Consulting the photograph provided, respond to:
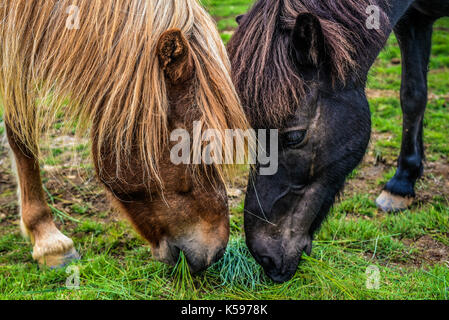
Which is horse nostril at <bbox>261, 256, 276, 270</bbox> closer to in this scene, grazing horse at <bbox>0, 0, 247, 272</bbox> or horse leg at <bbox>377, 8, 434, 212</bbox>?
grazing horse at <bbox>0, 0, 247, 272</bbox>

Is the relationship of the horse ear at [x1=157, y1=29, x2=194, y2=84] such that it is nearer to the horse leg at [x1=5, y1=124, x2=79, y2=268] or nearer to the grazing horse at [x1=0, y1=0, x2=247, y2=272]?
the grazing horse at [x1=0, y1=0, x2=247, y2=272]

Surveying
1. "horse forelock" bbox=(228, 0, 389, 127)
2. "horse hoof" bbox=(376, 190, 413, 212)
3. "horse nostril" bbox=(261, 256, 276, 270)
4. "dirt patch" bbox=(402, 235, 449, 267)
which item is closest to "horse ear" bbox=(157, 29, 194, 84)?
"horse forelock" bbox=(228, 0, 389, 127)

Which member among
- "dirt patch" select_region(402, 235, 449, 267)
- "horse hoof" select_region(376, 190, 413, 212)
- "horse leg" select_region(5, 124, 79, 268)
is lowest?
"dirt patch" select_region(402, 235, 449, 267)

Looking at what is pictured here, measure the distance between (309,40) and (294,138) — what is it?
574mm

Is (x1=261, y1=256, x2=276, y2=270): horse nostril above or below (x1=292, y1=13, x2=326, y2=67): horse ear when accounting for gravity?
below

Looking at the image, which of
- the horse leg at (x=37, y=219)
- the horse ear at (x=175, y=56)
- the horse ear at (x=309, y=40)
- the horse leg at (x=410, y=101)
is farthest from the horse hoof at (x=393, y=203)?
the horse leg at (x=37, y=219)

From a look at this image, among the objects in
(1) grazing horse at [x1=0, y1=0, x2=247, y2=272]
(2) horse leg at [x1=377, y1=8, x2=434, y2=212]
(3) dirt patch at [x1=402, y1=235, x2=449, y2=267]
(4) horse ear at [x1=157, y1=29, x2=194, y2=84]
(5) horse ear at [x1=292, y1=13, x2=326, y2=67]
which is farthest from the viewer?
(2) horse leg at [x1=377, y1=8, x2=434, y2=212]

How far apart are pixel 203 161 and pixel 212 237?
0.47m

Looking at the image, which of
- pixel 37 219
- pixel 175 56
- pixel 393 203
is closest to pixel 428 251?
pixel 393 203

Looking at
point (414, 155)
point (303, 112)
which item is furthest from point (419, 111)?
point (303, 112)

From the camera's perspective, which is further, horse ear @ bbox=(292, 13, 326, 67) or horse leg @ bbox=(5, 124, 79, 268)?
horse leg @ bbox=(5, 124, 79, 268)

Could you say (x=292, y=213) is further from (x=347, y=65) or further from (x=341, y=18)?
(x=341, y=18)

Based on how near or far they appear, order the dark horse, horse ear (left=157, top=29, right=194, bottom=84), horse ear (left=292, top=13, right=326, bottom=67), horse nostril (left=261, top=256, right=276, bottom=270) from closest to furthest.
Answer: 1. horse ear (left=157, top=29, right=194, bottom=84)
2. horse ear (left=292, top=13, right=326, bottom=67)
3. the dark horse
4. horse nostril (left=261, top=256, right=276, bottom=270)

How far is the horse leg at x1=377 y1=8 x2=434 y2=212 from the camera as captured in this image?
13.1 feet
